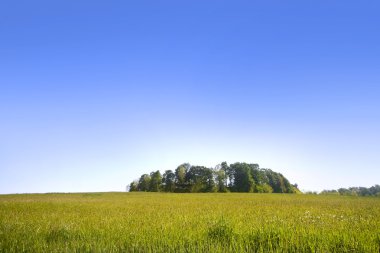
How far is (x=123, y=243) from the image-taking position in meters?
4.93

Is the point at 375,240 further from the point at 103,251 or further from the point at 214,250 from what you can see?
the point at 103,251

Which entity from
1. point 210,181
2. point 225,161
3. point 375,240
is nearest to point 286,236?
point 375,240

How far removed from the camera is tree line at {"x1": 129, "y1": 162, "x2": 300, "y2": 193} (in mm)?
89756

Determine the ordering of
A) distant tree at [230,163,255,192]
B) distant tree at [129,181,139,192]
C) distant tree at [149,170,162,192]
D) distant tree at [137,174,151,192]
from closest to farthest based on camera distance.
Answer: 1. distant tree at [230,163,255,192]
2. distant tree at [149,170,162,192]
3. distant tree at [137,174,151,192]
4. distant tree at [129,181,139,192]

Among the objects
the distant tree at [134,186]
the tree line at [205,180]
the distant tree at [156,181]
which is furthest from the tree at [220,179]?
the distant tree at [134,186]

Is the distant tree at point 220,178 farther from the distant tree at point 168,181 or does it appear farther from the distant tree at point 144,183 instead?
the distant tree at point 144,183

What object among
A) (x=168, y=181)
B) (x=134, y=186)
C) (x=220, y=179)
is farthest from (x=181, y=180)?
(x=134, y=186)

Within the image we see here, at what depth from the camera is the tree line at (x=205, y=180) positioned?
294 feet

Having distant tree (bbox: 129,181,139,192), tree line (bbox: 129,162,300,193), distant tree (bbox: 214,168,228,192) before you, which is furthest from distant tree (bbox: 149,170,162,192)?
distant tree (bbox: 214,168,228,192)

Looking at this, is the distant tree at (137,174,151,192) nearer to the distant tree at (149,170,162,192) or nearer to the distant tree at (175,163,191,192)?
the distant tree at (149,170,162,192)

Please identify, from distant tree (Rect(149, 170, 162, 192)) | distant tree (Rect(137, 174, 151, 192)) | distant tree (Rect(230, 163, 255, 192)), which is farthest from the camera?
distant tree (Rect(137, 174, 151, 192))

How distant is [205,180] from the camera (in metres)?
93.4

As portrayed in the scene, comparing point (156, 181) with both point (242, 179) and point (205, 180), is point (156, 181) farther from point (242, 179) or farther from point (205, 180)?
point (242, 179)

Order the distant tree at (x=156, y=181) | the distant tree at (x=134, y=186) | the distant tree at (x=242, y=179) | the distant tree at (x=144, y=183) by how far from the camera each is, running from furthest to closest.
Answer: the distant tree at (x=134, y=186) < the distant tree at (x=144, y=183) < the distant tree at (x=156, y=181) < the distant tree at (x=242, y=179)
